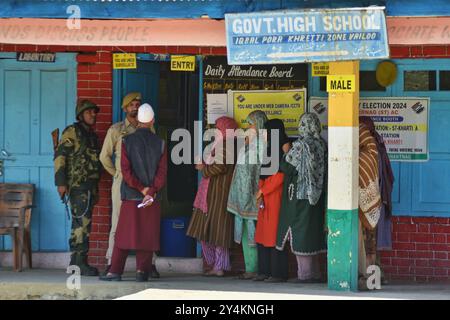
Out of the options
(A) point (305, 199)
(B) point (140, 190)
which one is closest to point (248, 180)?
(A) point (305, 199)

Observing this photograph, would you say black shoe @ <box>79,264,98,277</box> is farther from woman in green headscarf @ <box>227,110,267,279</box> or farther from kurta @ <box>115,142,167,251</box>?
woman in green headscarf @ <box>227,110,267,279</box>

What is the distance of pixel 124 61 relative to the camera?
13070 mm

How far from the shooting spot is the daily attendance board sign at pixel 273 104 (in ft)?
42.1

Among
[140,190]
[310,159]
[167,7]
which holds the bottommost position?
[140,190]

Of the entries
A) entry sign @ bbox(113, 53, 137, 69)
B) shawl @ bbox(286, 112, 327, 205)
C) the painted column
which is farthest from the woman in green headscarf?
entry sign @ bbox(113, 53, 137, 69)

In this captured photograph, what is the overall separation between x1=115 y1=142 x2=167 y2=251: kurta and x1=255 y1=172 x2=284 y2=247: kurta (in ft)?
3.92

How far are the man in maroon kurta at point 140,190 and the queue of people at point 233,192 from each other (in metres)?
0.01

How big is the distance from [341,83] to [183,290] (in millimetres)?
2716

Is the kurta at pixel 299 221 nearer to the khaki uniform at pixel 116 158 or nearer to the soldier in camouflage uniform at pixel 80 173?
the khaki uniform at pixel 116 158

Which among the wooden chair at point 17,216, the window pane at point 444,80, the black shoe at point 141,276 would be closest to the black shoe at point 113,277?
the black shoe at point 141,276

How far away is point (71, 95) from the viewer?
1323 centimetres

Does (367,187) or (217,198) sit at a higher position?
(367,187)

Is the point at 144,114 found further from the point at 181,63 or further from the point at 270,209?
the point at 270,209

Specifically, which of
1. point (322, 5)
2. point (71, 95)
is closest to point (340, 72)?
point (322, 5)
